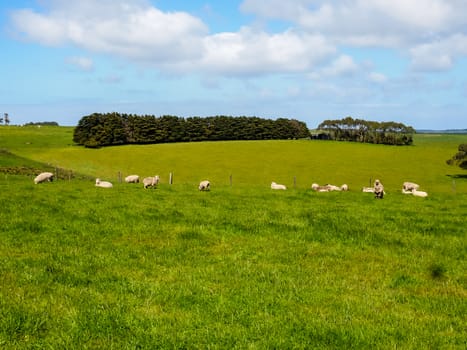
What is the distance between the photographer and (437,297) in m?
10.0

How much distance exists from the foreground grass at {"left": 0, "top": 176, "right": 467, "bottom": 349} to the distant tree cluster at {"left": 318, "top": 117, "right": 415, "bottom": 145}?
5457 inches

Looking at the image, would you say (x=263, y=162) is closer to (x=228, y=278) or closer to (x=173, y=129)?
(x=173, y=129)

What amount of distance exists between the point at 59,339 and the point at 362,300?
627cm

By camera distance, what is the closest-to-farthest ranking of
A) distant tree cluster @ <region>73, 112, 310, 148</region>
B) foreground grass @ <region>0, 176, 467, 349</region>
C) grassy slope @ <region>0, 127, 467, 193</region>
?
foreground grass @ <region>0, 176, 467, 349</region>
grassy slope @ <region>0, 127, 467, 193</region>
distant tree cluster @ <region>73, 112, 310, 148</region>

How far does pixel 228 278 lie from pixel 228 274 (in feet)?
1.23

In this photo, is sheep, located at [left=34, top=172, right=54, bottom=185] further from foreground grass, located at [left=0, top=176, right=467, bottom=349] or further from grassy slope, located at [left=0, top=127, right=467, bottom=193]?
grassy slope, located at [left=0, top=127, right=467, bottom=193]

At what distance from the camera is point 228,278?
35.9 feet

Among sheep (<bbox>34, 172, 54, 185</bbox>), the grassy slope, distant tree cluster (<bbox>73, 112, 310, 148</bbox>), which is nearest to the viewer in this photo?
sheep (<bbox>34, 172, 54, 185</bbox>)

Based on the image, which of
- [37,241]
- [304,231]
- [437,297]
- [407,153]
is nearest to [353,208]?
[304,231]

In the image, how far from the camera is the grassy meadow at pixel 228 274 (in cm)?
785

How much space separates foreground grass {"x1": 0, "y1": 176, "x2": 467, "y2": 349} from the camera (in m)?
7.83

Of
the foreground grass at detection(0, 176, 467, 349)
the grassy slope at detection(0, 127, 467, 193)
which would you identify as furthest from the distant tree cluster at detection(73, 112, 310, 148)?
the foreground grass at detection(0, 176, 467, 349)

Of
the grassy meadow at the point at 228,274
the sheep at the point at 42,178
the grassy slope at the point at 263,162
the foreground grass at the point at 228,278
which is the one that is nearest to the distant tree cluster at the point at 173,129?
the grassy slope at the point at 263,162

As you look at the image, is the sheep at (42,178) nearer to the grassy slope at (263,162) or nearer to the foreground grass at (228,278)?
the foreground grass at (228,278)
